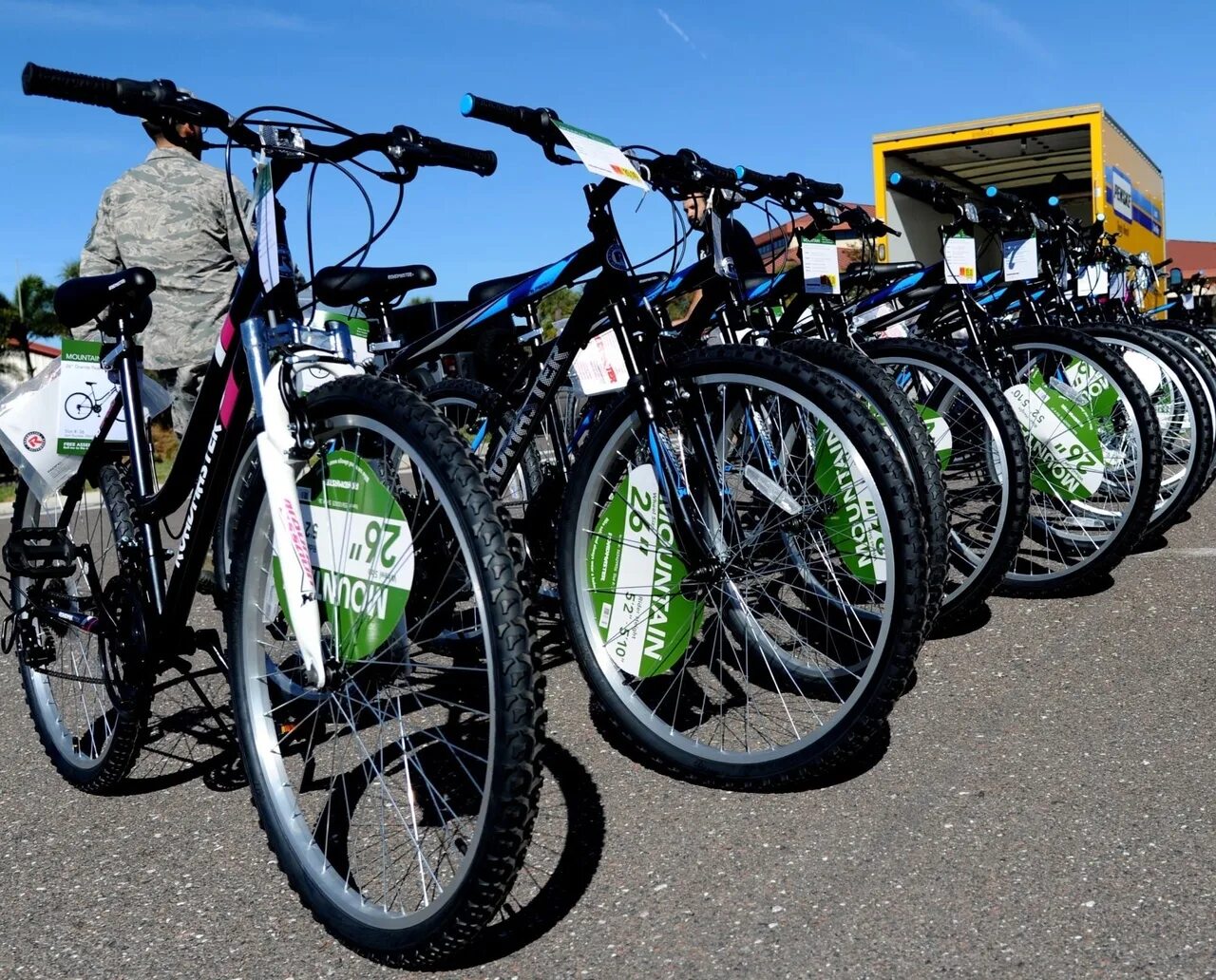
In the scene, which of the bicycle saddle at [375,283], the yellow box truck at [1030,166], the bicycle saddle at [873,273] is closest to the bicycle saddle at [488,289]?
the bicycle saddle at [375,283]

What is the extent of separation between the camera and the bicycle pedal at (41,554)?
3.07m

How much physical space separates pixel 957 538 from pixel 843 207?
49.0 inches

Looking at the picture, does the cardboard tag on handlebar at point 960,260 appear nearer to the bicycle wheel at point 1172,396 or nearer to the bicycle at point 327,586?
the bicycle wheel at point 1172,396

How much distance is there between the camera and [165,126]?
221 centimetres

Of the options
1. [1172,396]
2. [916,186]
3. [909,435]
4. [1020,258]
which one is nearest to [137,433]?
[909,435]

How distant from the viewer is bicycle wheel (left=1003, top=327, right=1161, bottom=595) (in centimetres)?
430

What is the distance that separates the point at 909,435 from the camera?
10.2 ft

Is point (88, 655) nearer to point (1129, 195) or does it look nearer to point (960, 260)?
point (960, 260)

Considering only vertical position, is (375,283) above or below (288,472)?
above

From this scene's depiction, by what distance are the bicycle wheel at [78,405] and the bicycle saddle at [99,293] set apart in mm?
318

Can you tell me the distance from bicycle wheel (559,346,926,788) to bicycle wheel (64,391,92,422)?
1288 millimetres

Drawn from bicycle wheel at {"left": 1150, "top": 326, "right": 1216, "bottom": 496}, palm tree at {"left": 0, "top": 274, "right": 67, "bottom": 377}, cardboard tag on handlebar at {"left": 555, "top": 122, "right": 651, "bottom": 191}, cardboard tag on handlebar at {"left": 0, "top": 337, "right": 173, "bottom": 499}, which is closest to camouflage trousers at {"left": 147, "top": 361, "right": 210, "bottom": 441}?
cardboard tag on handlebar at {"left": 0, "top": 337, "right": 173, "bottom": 499}

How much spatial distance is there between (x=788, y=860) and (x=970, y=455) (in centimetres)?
233

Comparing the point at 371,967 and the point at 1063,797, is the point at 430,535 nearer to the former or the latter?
the point at 371,967
